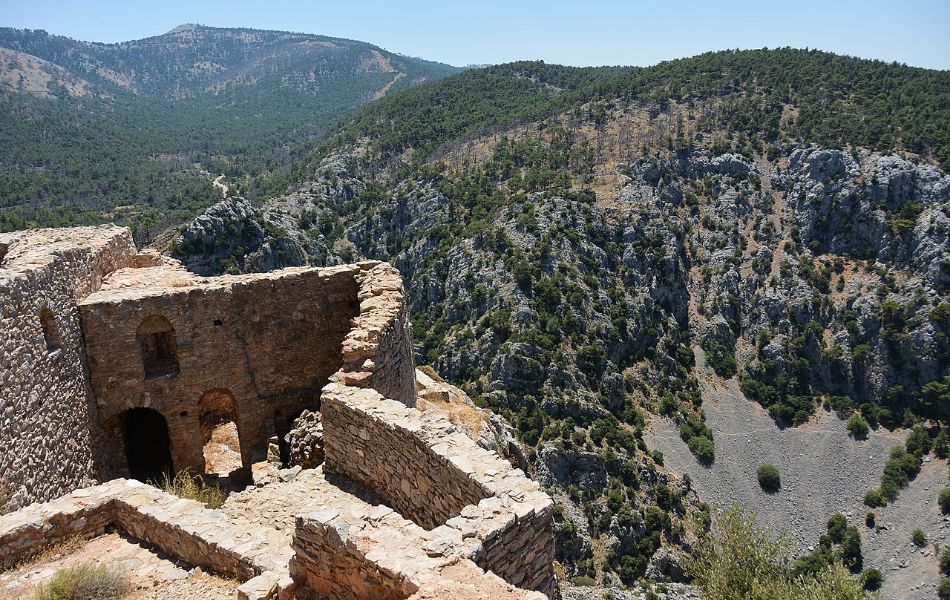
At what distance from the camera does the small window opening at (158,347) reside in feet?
41.0

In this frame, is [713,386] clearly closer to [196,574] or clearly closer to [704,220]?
[704,220]

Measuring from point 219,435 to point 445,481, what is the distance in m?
10.6

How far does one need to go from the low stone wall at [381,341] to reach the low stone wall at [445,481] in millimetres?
844

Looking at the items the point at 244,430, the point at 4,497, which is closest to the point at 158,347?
the point at 244,430

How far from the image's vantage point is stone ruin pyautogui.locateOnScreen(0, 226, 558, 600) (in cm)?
619

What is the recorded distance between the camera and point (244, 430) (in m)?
13.5

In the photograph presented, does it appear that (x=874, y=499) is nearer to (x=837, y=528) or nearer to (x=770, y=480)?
(x=837, y=528)

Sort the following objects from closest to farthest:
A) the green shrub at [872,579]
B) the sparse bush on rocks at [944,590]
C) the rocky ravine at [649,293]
Answer: the sparse bush on rocks at [944,590] < the green shrub at [872,579] < the rocky ravine at [649,293]

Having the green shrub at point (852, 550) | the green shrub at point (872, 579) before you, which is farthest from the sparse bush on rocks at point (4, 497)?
the green shrub at point (852, 550)

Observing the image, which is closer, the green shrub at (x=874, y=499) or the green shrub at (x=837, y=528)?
the green shrub at (x=837, y=528)

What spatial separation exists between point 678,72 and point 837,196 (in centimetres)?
4104

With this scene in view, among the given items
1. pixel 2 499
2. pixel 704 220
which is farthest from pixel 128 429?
pixel 704 220

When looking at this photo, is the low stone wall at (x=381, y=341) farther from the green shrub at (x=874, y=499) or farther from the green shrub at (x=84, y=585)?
the green shrub at (x=874, y=499)

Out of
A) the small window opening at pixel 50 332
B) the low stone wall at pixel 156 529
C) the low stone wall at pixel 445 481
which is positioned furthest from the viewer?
the small window opening at pixel 50 332
